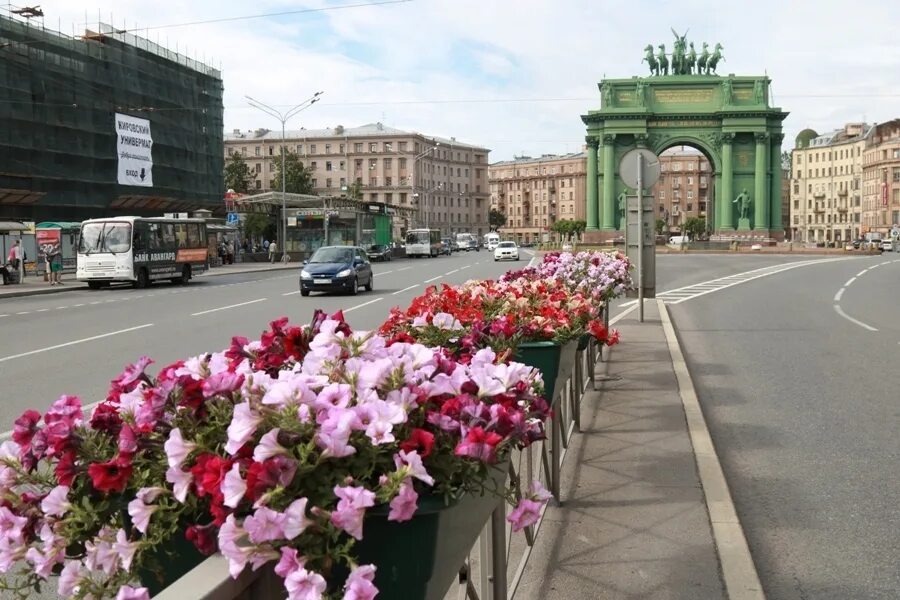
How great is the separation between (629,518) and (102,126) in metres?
47.9

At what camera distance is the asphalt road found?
4.92 metres

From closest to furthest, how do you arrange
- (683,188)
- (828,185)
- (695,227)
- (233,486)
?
(233,486)
(695,227)
(828,185)
(683,188)

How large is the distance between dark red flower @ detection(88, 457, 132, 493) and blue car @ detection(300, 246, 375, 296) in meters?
25.2

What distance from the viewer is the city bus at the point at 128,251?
33281 mm

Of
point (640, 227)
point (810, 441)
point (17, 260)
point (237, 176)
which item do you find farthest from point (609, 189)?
point (810, 441)

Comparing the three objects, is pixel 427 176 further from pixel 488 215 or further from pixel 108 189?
pixel 108 189

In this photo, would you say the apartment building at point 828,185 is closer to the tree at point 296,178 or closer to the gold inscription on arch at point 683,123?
the tree at point 296,178

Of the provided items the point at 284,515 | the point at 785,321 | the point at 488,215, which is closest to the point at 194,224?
the point at 785,321

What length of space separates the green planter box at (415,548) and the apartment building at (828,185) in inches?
6363

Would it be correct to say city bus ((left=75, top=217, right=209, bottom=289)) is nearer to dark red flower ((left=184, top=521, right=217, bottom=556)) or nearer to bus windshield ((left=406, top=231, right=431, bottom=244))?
dark red flower ((left=184, top=521, right=217, bottom=556))

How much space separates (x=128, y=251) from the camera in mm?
33500

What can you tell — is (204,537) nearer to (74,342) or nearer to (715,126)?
(74,342)

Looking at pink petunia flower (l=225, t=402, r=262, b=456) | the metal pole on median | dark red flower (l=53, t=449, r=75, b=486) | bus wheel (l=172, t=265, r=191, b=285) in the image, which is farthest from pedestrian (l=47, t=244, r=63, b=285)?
pink petunia flower (l=225, t=402, r=262, b=456)

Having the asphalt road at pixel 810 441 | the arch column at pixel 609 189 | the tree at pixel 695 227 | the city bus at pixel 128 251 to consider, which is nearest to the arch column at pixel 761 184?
the arch column at pixel 609 189
